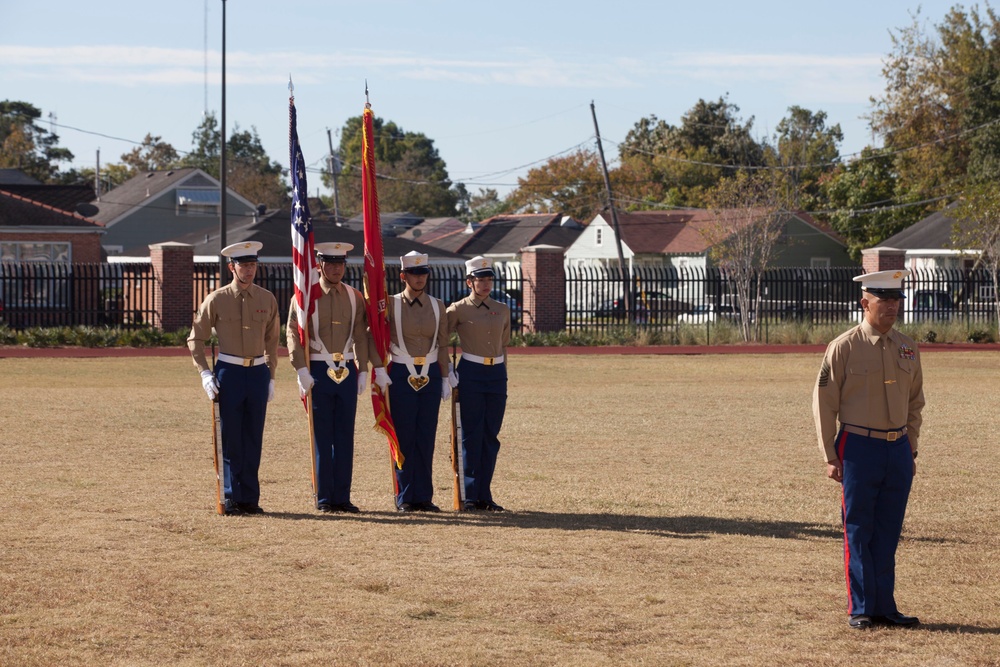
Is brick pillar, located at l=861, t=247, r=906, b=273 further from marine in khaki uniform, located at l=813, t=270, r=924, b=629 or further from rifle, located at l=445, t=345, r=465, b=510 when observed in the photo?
marine in khaki uniform, located at l=813, t=270, r=924, b=629

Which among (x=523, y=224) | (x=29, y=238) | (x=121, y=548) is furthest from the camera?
(x=523, y=224)

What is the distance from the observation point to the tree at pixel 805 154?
80.4 m

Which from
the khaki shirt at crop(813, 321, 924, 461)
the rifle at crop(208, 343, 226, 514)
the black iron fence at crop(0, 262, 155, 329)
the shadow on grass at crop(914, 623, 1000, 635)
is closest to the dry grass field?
the shadow on grass at crop(914, 623, 1000, 635)

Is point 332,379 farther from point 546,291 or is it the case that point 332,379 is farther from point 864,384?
point 546,291

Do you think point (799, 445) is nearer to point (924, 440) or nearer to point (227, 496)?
point (924, 440)

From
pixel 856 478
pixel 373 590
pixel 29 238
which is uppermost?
pixel 29 238

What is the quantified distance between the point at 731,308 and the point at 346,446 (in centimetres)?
2923

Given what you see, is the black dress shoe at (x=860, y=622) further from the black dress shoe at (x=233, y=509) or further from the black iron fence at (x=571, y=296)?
the black iron fence at (x=571, y=296)

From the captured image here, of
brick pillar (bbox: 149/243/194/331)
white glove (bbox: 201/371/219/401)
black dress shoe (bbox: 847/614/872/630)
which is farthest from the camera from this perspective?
brick pillar (bbox: 149/243/194/331)

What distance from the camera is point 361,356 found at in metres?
Result: 9.75

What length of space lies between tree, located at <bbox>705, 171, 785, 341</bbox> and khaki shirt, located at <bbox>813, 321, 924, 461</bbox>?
28065 millimetres

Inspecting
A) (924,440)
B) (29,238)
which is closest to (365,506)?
(924,440)

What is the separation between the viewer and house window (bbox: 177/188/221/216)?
63.3 meters

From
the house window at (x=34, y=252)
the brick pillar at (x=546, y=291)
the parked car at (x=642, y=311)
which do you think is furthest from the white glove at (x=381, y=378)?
the house window at (x=34, y=252)
